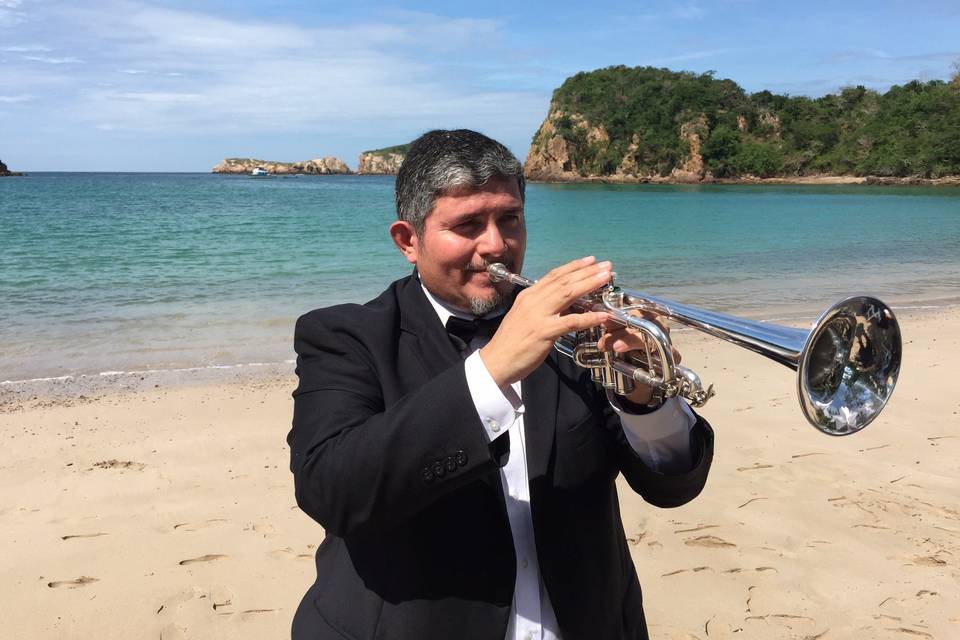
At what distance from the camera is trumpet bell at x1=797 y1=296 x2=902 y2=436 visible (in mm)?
1787

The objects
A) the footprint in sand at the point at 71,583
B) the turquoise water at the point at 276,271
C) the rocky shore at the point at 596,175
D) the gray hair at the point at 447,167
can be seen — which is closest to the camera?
the gray hair at the point at 447,167

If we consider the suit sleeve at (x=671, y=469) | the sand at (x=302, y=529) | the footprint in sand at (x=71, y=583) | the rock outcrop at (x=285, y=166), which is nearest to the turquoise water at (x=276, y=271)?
the sand at (x=302, y=529)

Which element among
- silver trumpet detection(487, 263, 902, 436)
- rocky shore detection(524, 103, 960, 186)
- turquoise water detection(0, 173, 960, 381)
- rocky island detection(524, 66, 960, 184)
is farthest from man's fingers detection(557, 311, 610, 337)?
rocky shore detection(524, 103, 960, 186)

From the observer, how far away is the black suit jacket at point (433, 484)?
1615mm

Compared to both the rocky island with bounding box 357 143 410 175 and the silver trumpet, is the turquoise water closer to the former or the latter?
the silver trumpet

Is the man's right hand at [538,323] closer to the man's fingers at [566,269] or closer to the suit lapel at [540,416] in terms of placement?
the man's fingers at [566,269]

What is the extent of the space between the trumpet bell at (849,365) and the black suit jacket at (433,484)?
306mm

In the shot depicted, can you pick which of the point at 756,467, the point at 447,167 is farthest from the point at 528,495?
the point at 756,467

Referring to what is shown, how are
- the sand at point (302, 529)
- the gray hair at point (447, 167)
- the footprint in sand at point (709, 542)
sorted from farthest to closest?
the footprint in sand at point (709, 542) < the sand at point (302, 529) < the gray hair at point (447, 167)

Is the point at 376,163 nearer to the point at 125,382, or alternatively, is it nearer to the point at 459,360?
the point at 125,382

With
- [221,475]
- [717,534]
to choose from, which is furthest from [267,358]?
[717,534]

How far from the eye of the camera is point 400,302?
205 centimetres

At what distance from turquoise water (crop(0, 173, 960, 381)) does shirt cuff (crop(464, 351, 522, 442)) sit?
7.57 m

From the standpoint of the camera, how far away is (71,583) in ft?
12.9
